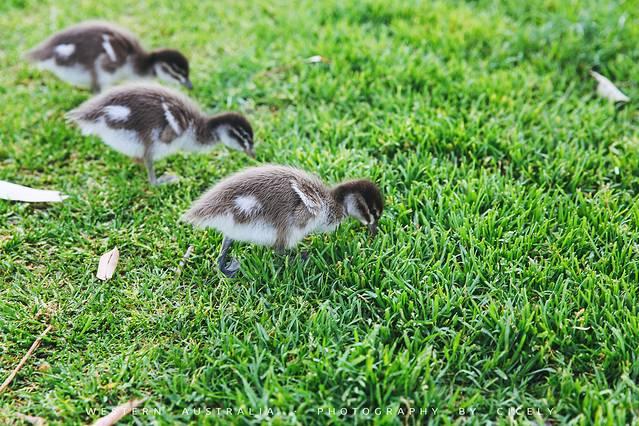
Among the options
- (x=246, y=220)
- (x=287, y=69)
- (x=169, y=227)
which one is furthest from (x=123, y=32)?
(x=246, y=220)

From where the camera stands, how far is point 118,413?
3.26m

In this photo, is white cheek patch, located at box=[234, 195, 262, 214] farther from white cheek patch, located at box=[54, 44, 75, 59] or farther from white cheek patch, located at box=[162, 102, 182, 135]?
white cheek patch, located at box=[54, 44, 75, 59]

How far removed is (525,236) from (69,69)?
432cm

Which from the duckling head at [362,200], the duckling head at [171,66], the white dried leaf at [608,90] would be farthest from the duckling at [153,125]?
the white dried leaf at [608,90]

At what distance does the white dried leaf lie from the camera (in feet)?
18.7

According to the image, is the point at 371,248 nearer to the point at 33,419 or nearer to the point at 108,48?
the point at 33,419

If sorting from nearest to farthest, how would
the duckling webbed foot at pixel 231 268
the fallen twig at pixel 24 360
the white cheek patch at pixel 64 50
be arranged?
the fallen twig at pixel 24 360 < the duckling webbed foot at pixel 231 268 < the white cheek patch at pixel 64 50

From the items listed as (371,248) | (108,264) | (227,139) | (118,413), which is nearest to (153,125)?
(227,139)

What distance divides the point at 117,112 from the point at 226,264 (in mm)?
1596

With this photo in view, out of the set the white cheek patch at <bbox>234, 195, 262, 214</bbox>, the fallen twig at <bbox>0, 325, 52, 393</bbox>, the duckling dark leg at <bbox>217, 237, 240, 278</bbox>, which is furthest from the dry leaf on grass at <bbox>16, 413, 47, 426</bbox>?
the white cheek patch at <bbox>234, 195, 262, 214</bbox>

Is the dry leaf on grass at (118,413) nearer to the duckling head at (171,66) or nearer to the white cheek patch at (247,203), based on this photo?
the white cheek patch at (247,203)

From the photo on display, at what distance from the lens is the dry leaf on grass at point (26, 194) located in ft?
15.5

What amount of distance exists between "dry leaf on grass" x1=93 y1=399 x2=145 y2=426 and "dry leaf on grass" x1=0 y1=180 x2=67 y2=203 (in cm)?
204

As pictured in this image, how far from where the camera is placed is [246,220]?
155 inches
